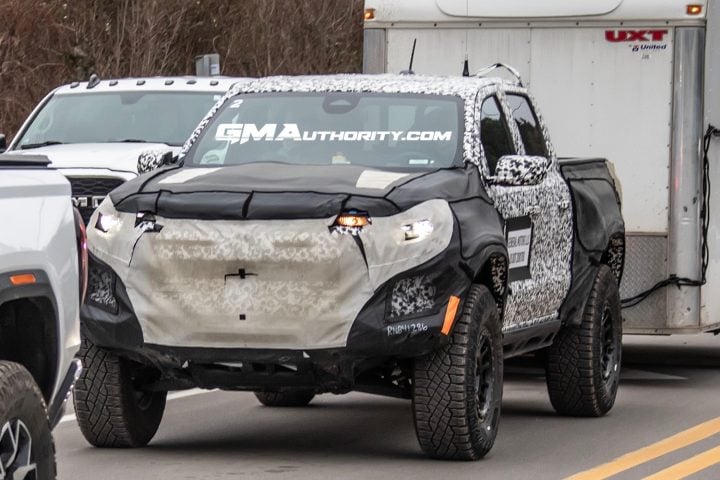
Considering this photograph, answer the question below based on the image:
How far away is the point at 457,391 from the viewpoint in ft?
30.3

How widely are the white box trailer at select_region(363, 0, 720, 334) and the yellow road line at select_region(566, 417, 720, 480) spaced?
244 cm

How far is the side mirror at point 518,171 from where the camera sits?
10023 mm

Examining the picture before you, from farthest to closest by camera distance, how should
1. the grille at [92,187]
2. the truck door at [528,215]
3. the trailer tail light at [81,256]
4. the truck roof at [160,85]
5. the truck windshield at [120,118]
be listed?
the truck roof at [160,85], the truck windshield at [120,118], the grille at [92,187], the truck door at [528,215], the trailer tail light at [81,256]

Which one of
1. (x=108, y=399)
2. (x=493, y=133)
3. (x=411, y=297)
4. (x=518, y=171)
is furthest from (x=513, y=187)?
(x=108, y=399)

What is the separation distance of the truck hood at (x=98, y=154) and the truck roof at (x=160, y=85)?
1143 mm

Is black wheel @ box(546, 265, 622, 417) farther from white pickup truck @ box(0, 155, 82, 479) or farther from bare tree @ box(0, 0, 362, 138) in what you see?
bare tree @ box(0, 0, 362, 138)

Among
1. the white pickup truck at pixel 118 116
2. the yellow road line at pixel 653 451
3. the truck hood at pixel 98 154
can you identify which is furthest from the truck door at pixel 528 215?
the white pickup truck at pixel 118 116

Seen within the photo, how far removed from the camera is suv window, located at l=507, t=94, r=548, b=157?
37.6 feet

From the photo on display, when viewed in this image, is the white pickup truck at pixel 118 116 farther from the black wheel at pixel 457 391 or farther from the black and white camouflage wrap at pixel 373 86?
the black wheel at pixel 457 391

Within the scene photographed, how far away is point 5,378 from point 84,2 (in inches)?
949

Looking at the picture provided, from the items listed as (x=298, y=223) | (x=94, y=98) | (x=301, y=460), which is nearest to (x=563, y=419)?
(x=301, y=460)

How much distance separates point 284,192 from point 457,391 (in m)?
1.27

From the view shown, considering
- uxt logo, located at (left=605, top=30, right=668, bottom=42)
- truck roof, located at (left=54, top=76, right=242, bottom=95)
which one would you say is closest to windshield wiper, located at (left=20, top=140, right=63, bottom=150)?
truck roof, located at (left=54, top=76, right=242, bottom=95)

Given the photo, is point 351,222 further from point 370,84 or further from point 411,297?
point 370,84
